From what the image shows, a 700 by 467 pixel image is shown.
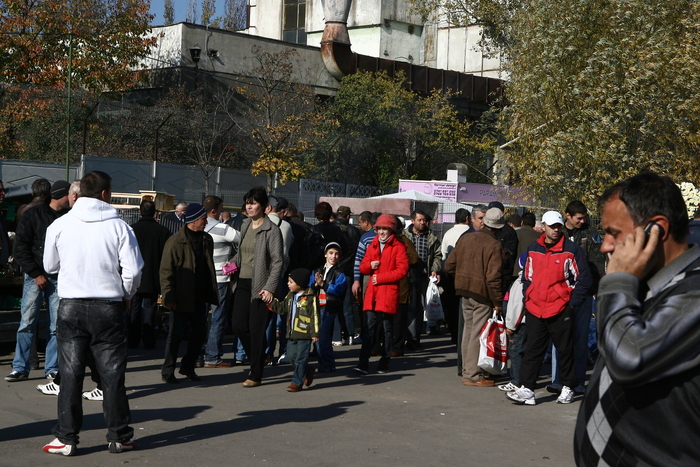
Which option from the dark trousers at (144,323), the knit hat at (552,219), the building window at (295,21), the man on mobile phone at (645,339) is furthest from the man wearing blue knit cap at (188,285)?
the building window at (295,21)

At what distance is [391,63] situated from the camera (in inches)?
1435

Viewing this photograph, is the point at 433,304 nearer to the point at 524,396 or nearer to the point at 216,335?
the point at 216,335

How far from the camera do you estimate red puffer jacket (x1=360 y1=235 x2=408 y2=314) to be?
32.1ft

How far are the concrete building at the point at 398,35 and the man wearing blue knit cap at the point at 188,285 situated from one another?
35.4m

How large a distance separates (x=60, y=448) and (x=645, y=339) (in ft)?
15.6

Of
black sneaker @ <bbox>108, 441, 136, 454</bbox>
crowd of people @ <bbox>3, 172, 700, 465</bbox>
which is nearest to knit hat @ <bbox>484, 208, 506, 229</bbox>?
crowd of people @ <bbox>3, 172, 700, 465</bbox>

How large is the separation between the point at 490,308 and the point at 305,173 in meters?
22.3

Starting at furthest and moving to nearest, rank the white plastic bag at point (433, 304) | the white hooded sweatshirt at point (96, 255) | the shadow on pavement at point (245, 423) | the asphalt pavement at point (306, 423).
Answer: the white plastic bag at point (433, 304)
the shadow on pavement at point (245, 423)
the asphalt pavement at point (306, 423)
the white hooded sweatshirt at point (96, 255)

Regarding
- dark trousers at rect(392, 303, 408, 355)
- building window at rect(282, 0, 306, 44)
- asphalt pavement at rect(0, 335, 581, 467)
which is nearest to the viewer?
asphalt pavement at rect(0, 335, 581, 467)

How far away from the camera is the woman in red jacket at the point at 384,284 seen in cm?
978

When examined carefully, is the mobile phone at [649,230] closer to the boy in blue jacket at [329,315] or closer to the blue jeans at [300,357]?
the blue jeans at [300,357]

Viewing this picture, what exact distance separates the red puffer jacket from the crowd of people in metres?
0.02

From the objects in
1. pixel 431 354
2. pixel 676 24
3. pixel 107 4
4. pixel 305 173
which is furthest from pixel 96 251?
pixel 107 4

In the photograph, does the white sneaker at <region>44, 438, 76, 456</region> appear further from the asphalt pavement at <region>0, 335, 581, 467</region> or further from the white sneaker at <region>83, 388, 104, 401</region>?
the white sneaker at <region>83, 388, 104, 401</region>
